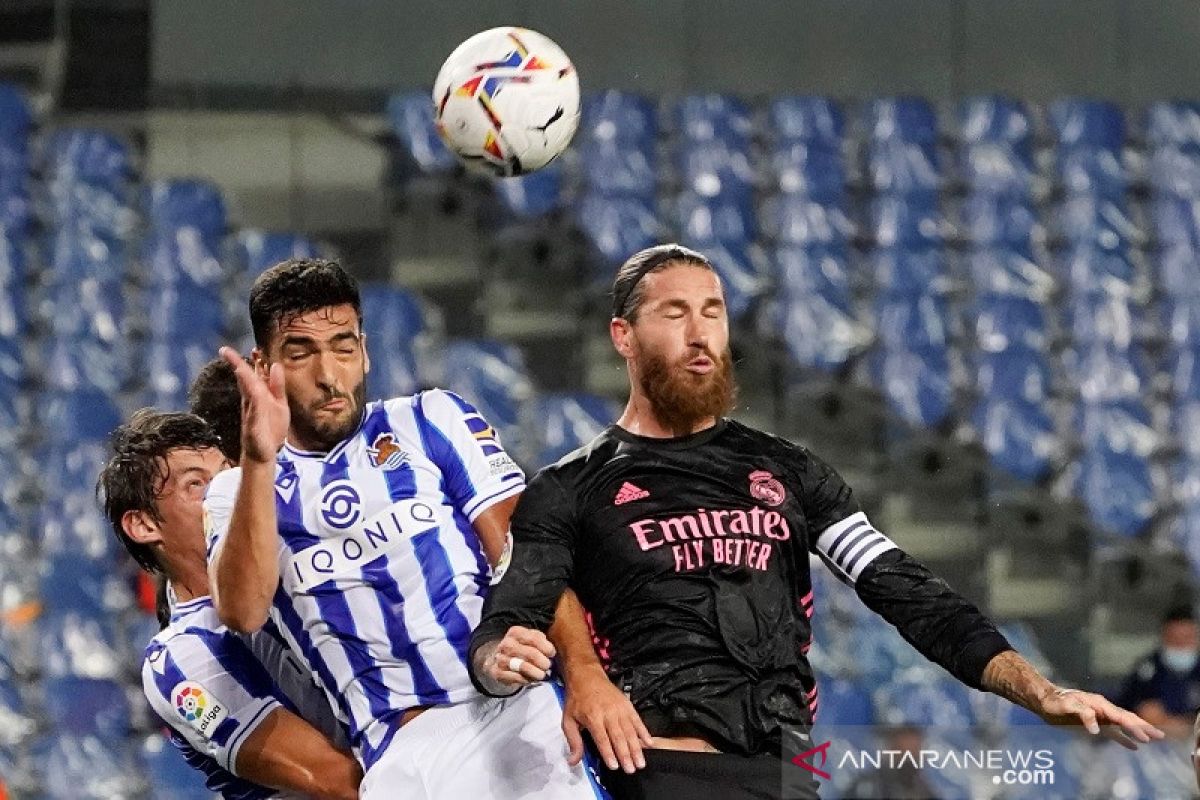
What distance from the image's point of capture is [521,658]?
3123mm

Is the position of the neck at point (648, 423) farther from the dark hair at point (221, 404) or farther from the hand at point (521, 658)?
the dark hair at point (221, 404)

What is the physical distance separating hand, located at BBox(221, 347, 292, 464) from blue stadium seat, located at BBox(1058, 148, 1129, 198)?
23.8ft

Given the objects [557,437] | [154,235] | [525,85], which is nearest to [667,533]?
[525,85]

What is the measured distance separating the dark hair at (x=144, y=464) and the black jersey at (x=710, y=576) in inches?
43.9

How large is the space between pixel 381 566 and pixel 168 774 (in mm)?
4477

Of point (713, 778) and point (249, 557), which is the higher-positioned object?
point (249, 557)

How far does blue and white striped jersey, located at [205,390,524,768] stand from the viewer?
360cm

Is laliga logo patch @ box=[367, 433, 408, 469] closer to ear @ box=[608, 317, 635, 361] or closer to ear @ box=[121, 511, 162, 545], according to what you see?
ear @ box=[608, 317, 635, 361]

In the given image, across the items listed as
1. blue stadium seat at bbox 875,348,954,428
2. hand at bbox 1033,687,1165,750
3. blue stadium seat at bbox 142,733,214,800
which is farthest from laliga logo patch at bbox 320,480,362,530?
blue stadium seat at bbox 875,348,954,428

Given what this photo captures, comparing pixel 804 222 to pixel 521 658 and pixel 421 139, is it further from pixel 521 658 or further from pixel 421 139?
pixel 521 658

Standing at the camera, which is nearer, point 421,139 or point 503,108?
point 503,108

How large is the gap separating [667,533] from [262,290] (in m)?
1.00

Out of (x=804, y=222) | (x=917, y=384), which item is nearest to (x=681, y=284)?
Answer: (x=917, y=384)

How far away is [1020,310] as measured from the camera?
9.40 meters
